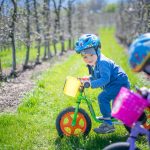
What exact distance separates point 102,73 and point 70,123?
1015 mm

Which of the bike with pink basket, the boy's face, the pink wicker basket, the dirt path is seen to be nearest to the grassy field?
the dirt path

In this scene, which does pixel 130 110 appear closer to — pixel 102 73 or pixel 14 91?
pixel 102 73

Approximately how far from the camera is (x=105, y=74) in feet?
21.1

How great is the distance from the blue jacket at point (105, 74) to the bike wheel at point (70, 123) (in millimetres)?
590

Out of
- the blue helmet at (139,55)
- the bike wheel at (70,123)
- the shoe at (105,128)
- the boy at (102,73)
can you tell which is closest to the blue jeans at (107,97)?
the boy at (102,73)

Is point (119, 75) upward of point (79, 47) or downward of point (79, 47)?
downward

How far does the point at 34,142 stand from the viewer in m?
6.78

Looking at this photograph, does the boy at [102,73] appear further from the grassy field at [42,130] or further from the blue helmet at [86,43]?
the grassy field at [42,130]

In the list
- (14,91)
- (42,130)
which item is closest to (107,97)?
(42,130)

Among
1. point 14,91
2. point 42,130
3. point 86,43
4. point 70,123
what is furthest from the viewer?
point 14,91

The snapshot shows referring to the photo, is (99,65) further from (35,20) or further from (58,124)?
(35,20)

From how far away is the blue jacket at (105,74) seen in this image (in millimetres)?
6410

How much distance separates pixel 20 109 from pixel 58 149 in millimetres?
2709

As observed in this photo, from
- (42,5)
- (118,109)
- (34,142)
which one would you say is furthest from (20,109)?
(42,5)
